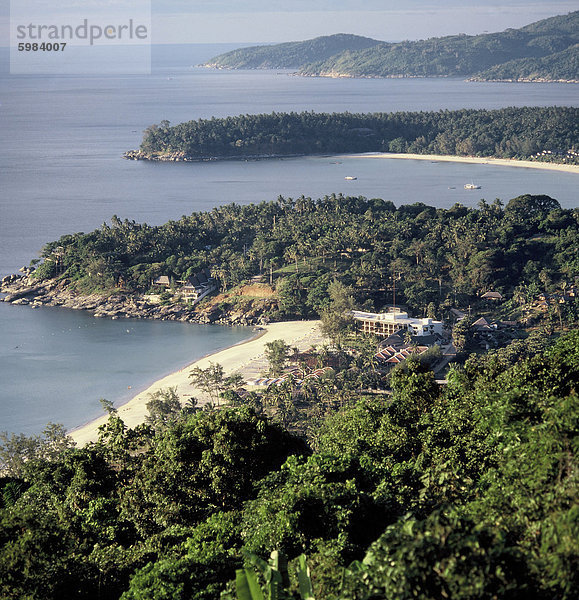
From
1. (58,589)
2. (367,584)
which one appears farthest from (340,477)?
(367,584)

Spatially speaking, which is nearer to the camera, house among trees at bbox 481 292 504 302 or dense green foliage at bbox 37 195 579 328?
house among trees at bbox 481 292 504 302

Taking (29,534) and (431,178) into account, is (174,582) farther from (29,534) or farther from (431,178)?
(431,178)

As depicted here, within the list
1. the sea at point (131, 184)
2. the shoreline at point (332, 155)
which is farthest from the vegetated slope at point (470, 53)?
the shoreline at point (332, 155)

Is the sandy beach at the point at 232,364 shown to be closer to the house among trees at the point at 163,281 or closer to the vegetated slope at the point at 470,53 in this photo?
A: the house among trees at the point at 163,281

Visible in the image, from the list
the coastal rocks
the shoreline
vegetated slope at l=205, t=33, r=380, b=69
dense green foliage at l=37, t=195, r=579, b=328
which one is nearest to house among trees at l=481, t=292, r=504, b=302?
dense green foliage at l=37, t=195, r=579, b=328

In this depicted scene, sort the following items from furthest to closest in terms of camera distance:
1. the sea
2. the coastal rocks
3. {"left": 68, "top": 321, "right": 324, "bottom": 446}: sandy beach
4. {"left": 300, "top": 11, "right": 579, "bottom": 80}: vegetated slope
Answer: {"left": 300, "top": 11, "right": 579, "bottom": 80}: vegetated slope < the coastal rocks < the sea < {"left": 68, "top": 321, "right": 324, "bottom": 446}: sandy beach

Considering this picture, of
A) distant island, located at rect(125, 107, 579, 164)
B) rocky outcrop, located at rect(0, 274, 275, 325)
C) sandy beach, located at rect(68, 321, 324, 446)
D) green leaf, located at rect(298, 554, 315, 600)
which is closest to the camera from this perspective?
green leaf, located at rect(298, 554, 315, 600)

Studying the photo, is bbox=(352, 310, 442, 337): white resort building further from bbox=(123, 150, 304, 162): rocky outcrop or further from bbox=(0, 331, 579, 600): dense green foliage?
bbox=(123, 150, 304, 162): rocky outcrop
